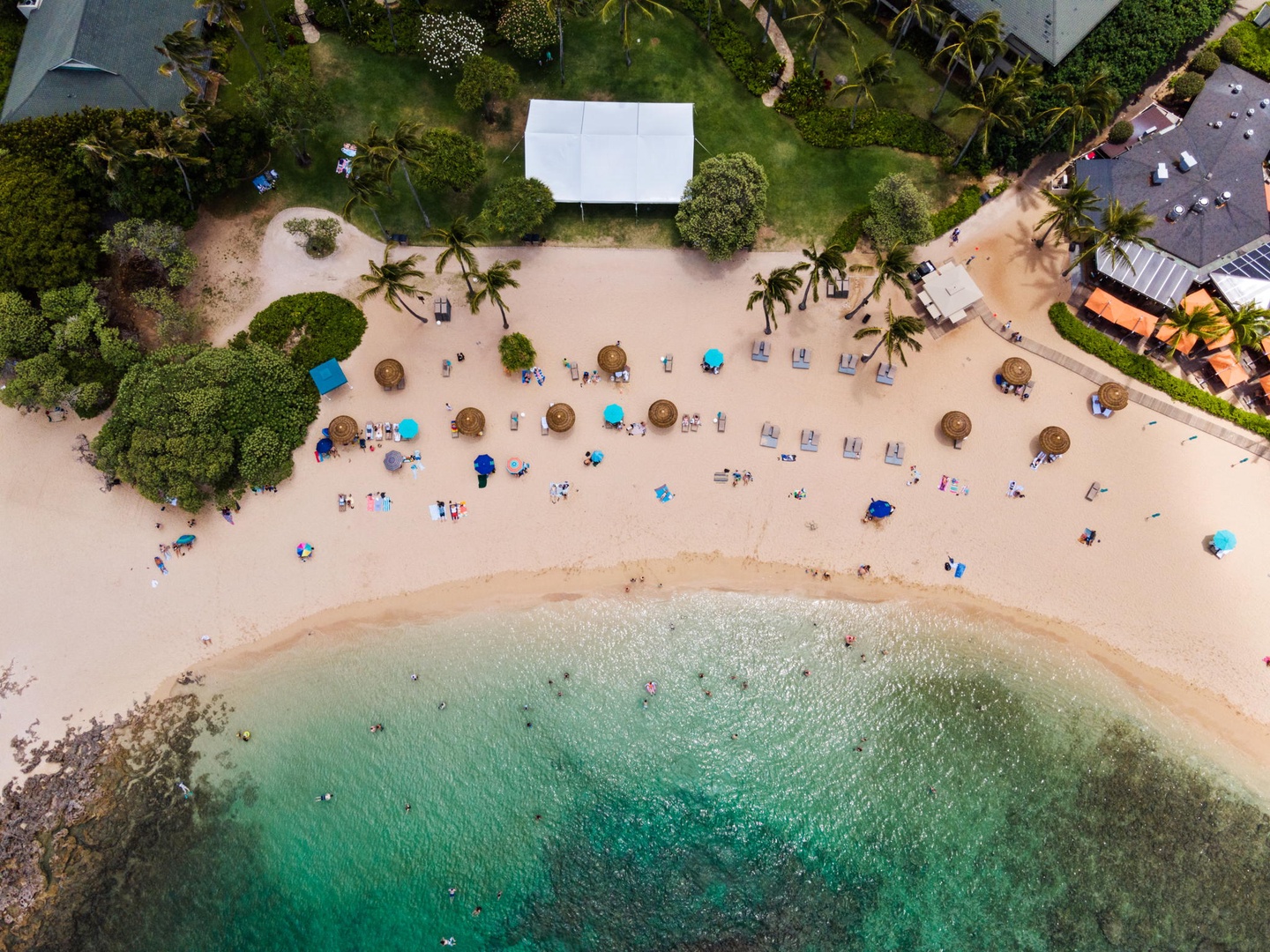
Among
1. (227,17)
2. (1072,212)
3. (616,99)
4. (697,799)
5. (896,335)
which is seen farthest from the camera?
(616,99)

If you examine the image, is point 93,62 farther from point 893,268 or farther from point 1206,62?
point 1206,62

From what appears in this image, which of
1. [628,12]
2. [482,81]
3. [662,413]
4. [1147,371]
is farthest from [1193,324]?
[482,81]

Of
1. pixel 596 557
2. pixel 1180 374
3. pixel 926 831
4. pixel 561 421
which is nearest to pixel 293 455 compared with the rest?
pixel 561 421

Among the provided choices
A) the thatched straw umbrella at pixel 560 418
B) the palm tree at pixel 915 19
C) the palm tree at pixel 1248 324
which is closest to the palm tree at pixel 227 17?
the thatched straw umbrella at pixel 560 418

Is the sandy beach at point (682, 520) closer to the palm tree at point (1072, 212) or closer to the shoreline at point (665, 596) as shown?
the shoreline at point (665, 596)

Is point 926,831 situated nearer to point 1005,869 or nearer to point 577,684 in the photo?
point 1005,869
